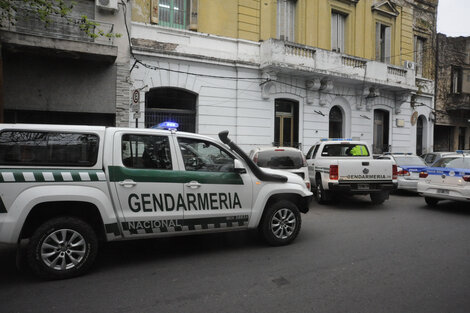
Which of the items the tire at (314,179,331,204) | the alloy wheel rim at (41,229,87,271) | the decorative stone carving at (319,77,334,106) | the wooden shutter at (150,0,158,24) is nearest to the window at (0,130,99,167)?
the alloy wheel rim at (41,229,87,271)

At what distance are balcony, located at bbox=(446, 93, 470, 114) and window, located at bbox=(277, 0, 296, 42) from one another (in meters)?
13.1

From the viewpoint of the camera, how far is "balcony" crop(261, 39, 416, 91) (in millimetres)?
13492

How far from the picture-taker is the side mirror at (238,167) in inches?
186

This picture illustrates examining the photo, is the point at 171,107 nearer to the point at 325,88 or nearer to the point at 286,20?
the point at 286,20

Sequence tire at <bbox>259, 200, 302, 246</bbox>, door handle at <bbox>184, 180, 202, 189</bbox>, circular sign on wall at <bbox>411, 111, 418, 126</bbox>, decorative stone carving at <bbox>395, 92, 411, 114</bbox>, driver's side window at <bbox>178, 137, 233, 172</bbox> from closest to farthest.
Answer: door handle at <bbox>184, 180, 202, 189</bbox> → driver's side window at <bbox>178, 137, 233, 172</bbox> → tire at <bbox>259, 200, 302, 246</bbox> → decorative stone carving at <bbox>395, 92, 411, 114</bbox> → circular sign on wall at <bbox>411, 111, 418, 126</bbox>

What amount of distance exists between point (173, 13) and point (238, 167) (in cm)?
1031

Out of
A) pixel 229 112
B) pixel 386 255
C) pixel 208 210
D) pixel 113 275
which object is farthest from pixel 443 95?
pixel 113 275

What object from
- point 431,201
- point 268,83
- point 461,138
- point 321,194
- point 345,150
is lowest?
Answer: point 431,201

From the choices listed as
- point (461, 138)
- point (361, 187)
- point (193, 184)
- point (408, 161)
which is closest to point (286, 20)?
point (408, 161)

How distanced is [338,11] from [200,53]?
Result: 336 inches

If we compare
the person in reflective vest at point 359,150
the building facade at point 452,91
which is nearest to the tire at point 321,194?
the person in reflective vest at point 359,150

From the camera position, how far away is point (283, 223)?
207 inches

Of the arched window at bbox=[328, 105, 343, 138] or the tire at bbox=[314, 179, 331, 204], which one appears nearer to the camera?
the tire at bbox=[314, 179, 331, 204]

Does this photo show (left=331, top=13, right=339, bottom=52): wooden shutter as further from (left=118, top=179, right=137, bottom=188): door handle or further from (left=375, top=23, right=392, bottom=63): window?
(left=118, top=179, right=137, bottom=188): door handle
